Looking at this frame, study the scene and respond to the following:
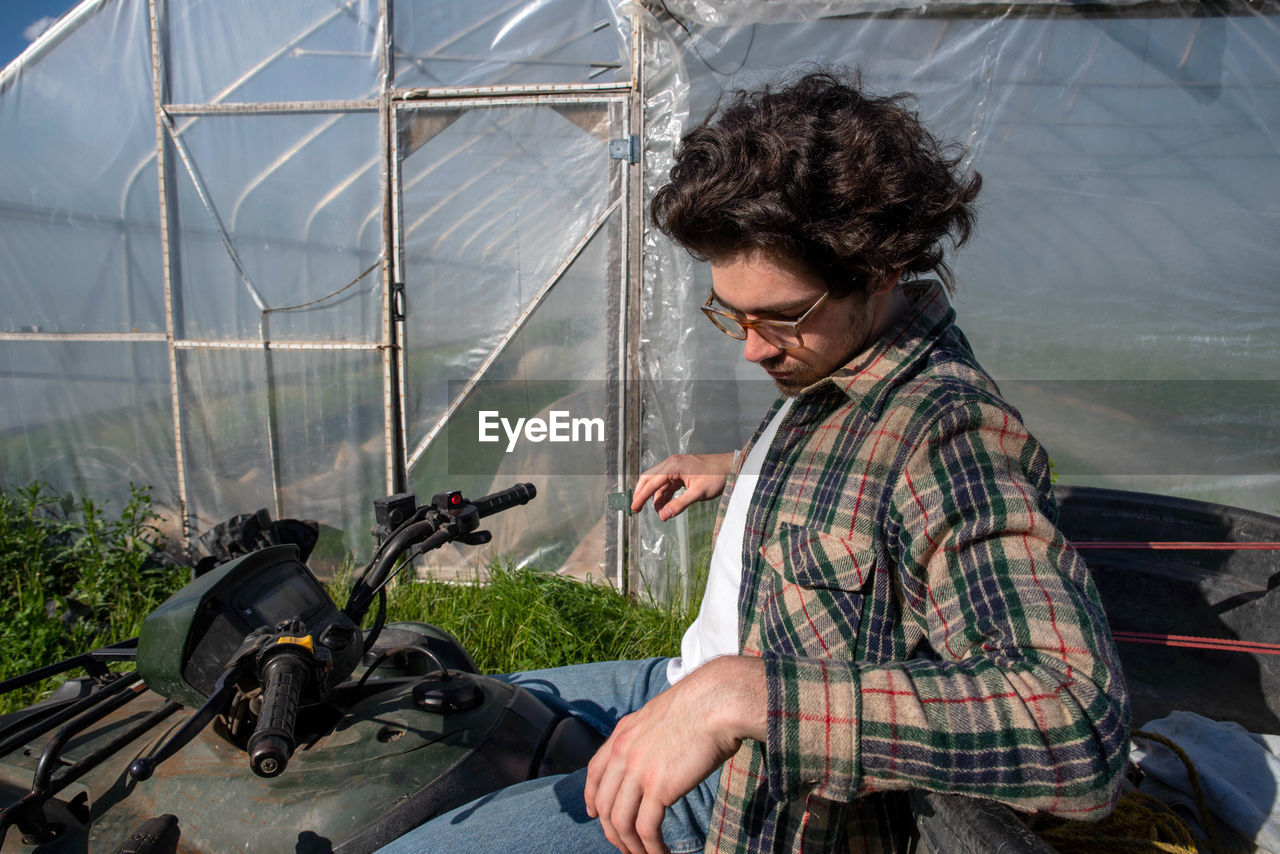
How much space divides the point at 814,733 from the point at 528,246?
3611 millimetres

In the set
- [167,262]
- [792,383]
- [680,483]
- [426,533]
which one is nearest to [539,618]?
[680,483]

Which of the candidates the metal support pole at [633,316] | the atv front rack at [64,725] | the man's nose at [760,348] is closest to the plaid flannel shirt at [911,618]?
the man's nose at [760,348]

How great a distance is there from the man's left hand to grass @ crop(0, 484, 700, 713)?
7.87ft

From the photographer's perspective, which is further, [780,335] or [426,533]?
[426,533]

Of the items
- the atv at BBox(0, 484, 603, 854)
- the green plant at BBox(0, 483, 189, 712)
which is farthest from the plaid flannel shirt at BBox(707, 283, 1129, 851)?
the green plant at BBox(0, 483, 189, 712)

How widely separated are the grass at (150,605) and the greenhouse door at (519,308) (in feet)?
1.52

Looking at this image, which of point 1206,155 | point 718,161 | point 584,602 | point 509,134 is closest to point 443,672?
point 718,161

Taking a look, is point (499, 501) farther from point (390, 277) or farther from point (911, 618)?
point (390, 277)

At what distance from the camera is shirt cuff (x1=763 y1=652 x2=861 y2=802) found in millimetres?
849

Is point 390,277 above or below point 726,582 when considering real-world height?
above

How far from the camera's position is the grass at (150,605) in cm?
336

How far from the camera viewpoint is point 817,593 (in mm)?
1152

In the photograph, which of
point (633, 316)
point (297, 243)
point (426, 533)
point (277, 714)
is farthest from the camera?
point (297, 243)

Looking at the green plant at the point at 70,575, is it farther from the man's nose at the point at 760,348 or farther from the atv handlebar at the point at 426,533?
the man's nose at the point at 760,348
